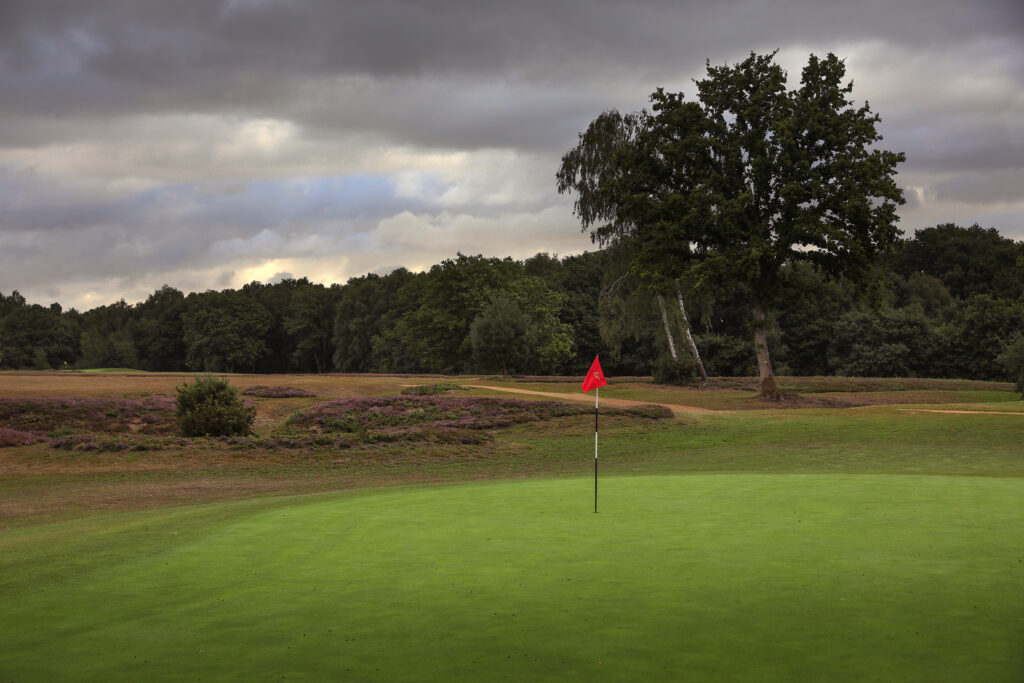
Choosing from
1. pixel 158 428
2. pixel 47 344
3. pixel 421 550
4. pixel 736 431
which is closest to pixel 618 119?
pixel 736 431

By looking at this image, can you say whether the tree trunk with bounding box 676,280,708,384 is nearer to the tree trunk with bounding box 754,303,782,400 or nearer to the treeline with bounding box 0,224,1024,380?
the treeline with bounding box 0,224,1024,380

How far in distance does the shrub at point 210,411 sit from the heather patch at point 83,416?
10.0ft

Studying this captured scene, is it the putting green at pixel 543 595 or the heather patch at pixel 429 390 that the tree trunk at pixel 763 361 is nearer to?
the heather patch at pixel 429 390

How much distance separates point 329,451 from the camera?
2658cm

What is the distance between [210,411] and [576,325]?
65.5 meters

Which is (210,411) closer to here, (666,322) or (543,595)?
(543,595)

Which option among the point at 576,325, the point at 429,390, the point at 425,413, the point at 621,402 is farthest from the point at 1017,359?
the point at 576,325

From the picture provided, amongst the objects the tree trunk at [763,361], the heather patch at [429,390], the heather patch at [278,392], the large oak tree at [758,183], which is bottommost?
the heather patch at [278,392]

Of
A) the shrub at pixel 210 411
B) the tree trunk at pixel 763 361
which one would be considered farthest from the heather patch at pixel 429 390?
the tree trunk at pixel 763 361

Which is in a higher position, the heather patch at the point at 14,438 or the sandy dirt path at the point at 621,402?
the sandy dirt path at the point at 621,402

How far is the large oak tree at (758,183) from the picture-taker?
38.6 meters

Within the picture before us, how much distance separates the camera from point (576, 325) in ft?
301

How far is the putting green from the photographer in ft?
18.6

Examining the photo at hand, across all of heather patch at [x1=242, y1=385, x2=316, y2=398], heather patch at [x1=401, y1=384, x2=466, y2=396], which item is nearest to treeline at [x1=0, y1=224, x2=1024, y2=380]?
heather patch at [x1=401, y1=384, x2=466, y2=396]
